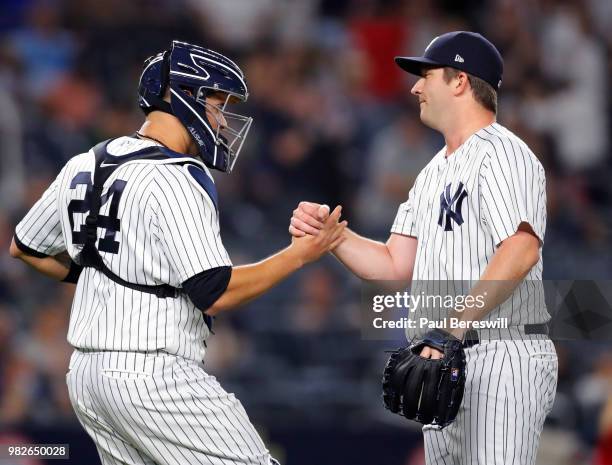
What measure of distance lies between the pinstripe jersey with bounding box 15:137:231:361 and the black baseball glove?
0.70 meters

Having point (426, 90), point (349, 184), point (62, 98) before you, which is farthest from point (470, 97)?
point (62, 98)

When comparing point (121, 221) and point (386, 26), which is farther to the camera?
point (386, 26)

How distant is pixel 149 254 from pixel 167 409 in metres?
0.50

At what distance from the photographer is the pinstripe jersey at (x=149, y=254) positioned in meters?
3.53

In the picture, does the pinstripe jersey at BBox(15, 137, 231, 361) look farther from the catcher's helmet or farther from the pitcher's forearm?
the pitcher's forearm

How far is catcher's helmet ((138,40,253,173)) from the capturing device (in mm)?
3820

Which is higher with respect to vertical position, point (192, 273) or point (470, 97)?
point (470, 97)

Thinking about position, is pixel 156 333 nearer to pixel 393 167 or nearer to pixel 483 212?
pixel 483 212

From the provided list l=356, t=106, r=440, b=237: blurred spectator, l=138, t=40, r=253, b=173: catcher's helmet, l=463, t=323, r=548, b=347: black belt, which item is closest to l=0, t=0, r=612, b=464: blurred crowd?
l=356, t=106, r=440, b=237: blurred spectator

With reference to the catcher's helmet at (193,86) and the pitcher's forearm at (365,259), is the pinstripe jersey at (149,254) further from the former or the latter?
the pitcher's forearm at (365,259)

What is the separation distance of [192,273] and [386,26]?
6231mm

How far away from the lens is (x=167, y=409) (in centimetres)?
355

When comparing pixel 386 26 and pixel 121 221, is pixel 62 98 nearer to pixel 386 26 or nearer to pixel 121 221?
pixel 386 26

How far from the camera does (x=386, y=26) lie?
30.7 feet
